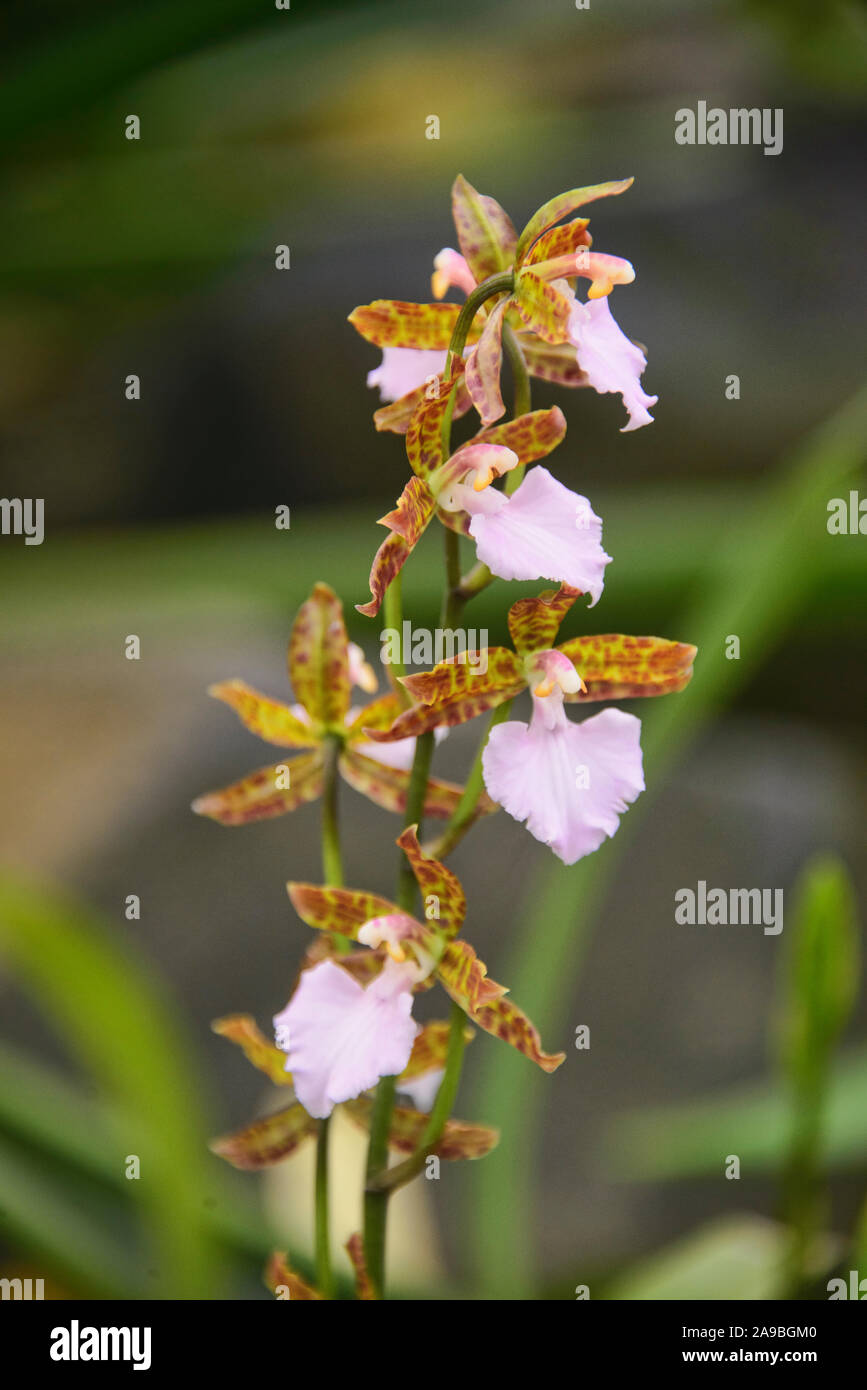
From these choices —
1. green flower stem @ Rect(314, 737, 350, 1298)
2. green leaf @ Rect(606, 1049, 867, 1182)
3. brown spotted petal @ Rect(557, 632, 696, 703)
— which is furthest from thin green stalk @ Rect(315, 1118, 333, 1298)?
green leaf @ Rect(606, 1049, 867, 1182)

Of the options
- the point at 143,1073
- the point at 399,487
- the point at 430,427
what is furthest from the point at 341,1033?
the point at 399,487

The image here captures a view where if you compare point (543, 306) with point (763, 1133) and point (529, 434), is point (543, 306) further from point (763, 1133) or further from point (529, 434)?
point (763, 1133)

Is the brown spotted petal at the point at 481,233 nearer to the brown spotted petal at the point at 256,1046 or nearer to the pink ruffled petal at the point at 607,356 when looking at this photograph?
the pink ruffled petal at the point at 607,356

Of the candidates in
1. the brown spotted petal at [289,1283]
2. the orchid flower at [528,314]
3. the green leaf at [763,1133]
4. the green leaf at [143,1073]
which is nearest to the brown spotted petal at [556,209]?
the orchid flower at [528,314]

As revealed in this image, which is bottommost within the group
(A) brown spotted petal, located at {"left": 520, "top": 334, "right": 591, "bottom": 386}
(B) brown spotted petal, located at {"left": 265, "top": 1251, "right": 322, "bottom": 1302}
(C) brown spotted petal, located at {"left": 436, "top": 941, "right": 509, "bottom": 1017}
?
(B) brown spotted petal, located at {"left": 265, "top": 1251, "right": 322, "bottom": 1302}

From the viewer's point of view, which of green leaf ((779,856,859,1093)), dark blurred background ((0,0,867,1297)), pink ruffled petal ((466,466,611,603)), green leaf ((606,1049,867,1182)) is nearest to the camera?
pink ruffled petal ((466,466,611,603))

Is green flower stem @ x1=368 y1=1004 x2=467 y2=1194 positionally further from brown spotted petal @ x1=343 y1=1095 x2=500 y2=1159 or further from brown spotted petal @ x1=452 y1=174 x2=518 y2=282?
brown spotted petal @ x1=452 y1=174 x2=518 y2=282
